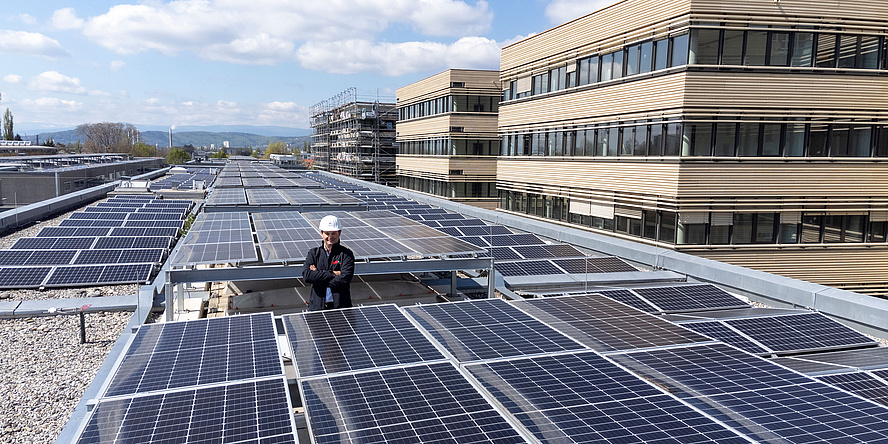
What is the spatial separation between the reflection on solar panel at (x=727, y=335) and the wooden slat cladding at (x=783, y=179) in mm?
16028

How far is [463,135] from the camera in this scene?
45969 mm

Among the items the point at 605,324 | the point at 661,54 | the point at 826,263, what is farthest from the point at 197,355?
the point at 826,263

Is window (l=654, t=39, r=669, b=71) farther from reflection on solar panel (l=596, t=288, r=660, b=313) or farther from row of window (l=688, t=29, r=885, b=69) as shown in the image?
reflection on solar panel (l=596, t=288, r=660, b=313)

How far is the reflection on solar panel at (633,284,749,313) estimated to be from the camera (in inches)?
416

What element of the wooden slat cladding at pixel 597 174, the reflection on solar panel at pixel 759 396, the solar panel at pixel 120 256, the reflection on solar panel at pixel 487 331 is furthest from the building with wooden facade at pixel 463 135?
the reflection on solar panel at pixel 759 396

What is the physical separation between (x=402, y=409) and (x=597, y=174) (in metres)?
25.4

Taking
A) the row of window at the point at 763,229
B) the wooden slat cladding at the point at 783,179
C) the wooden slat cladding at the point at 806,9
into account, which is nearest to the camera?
the wooden slat cladding at the point at 806,9

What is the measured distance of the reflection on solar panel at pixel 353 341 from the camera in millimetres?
6254

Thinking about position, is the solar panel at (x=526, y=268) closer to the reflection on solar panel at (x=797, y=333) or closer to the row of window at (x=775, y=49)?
the reflection on solar panel at (x=797, y=333)

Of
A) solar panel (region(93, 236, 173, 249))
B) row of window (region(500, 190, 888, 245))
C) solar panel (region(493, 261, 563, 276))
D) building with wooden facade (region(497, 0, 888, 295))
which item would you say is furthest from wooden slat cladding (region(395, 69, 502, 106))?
solar panel (region(493, 261, 563, 276))

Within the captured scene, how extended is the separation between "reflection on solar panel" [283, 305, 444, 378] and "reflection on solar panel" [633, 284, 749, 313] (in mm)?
5473

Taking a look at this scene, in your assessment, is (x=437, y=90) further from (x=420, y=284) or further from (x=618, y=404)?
(x=618, y=404)

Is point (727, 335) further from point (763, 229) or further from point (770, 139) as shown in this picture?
point (763, 229)

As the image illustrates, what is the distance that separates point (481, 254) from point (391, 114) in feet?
206
